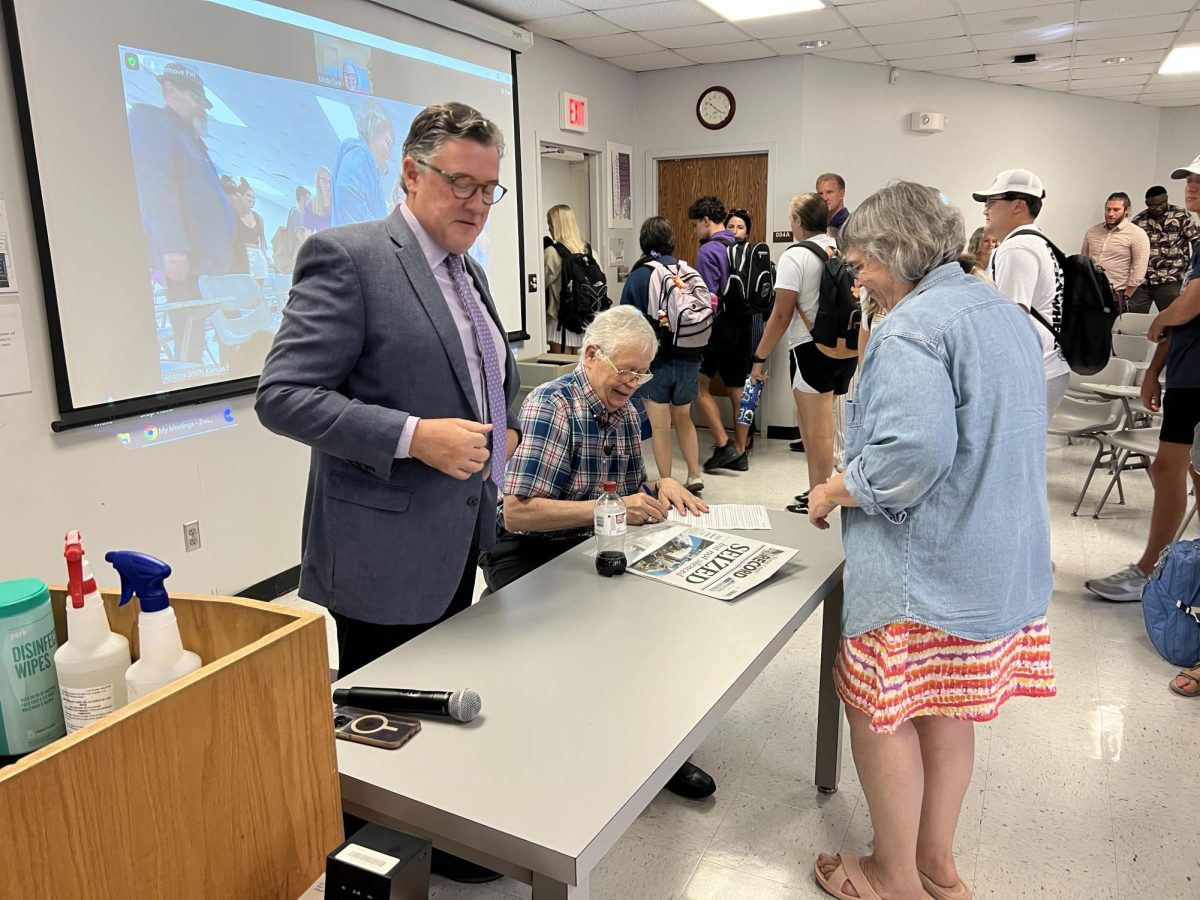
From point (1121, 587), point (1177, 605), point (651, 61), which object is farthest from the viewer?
point (651, 61)

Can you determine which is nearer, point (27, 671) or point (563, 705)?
point (27, 671)

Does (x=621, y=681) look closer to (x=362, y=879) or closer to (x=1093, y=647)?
(x=362, y=879)

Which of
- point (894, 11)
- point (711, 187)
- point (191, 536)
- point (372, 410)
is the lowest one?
point (191, 536)

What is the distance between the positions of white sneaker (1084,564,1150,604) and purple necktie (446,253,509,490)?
284 centimetres

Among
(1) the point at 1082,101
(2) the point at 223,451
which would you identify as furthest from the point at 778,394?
(1) the point at 1082,101

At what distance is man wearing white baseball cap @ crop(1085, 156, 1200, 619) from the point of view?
300 centimetres

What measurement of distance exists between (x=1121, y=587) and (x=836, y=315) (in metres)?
1.67

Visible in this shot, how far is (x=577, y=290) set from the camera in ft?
18.2

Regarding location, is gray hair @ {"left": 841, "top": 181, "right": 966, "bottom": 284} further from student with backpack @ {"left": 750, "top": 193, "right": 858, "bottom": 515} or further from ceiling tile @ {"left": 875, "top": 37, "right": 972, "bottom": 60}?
ceiling tile @ {"left": 875, "top": 37, "right": 972, "bottom": 60}

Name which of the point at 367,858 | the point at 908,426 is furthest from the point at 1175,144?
the point at 367,858

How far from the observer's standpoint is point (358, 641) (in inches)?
65.1

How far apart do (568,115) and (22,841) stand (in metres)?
5.45

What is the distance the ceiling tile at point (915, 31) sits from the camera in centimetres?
504

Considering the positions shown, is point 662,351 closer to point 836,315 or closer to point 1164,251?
point 836,315
